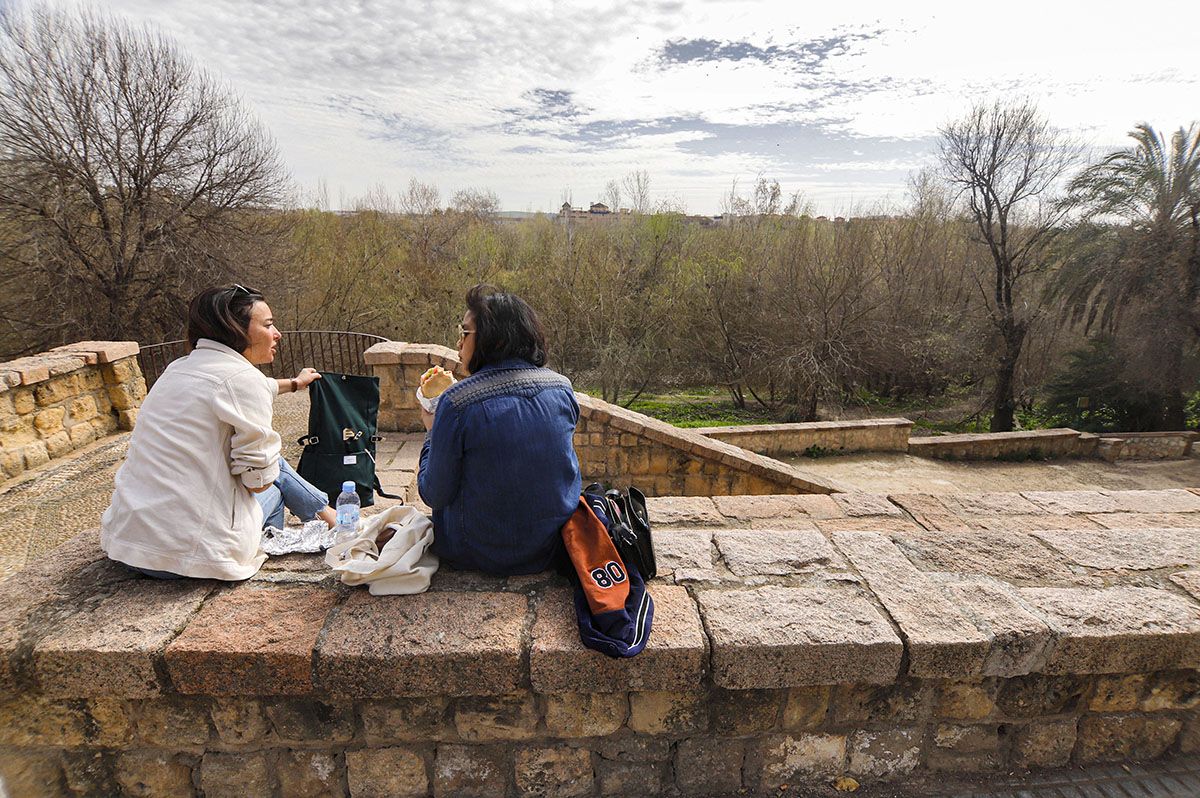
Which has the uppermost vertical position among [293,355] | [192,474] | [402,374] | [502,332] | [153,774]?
[502,332]

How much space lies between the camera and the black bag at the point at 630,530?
2355 mm

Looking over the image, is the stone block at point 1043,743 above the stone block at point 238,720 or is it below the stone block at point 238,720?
below

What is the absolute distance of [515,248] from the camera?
24.4 meters

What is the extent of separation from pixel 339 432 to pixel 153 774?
2.24 meters

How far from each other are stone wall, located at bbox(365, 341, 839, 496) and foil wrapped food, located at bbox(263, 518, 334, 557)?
4.35 metres

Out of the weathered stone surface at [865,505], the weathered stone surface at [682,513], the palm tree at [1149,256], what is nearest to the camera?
the weathered stone surface at [682,513]

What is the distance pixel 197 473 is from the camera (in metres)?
2.23

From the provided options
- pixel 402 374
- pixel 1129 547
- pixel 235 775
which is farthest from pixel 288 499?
pixel 1129 547

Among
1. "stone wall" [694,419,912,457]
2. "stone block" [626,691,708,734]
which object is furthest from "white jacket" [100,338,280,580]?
"stone wall" [694,419,912,457]

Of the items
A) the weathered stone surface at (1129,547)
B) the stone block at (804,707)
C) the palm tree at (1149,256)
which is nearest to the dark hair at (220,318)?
the stone block at (804,707)

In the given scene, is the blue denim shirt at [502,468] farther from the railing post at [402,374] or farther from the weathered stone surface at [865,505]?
the railing post at [402,374]

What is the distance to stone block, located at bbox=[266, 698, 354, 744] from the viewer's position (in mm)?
2051

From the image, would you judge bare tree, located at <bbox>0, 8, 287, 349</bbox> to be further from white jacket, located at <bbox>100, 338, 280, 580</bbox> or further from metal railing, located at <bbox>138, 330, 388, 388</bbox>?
white jacket, located at <bbox>100, 338, 280, 580</bbox>

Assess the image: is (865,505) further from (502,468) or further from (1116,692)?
(502,468)
